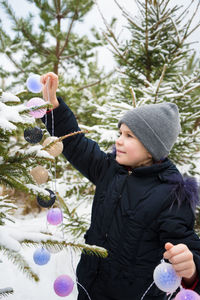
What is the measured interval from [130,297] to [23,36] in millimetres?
4839

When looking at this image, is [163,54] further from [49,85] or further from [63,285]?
[63,285]

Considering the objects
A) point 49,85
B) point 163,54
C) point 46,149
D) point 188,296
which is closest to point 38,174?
point 46,149

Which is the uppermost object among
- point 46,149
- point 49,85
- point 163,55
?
point 163,55

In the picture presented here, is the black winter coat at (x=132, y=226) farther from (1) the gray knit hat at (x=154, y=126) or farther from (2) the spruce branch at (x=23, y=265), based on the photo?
(2) the spruce branch at (x=23, y=265)

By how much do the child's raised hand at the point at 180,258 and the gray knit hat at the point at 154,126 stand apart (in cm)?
65

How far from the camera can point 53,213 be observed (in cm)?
161

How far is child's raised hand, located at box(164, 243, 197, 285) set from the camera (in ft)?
3.03

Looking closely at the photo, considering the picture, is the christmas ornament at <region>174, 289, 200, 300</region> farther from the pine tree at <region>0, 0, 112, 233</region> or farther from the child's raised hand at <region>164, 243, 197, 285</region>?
the pine tree at <region>0, 0, 112, 233</region>

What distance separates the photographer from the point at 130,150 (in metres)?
1.43

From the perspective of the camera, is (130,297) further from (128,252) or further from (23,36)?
(23,36)

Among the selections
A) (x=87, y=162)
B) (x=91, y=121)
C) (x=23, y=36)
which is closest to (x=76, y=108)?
(x=91, y=121)

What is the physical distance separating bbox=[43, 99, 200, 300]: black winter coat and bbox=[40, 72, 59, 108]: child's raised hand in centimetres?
9

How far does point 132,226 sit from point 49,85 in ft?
3.42

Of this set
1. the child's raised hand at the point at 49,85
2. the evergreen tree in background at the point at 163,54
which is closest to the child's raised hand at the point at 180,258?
the child's raised hand at the point at 49,85
